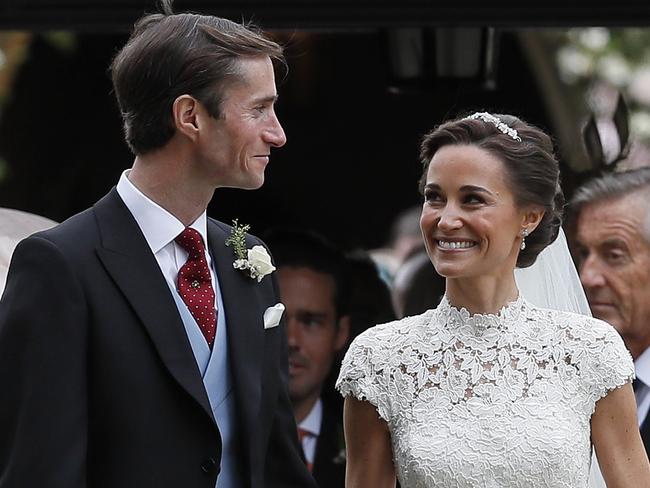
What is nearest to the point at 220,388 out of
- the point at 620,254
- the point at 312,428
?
the point at 620,254

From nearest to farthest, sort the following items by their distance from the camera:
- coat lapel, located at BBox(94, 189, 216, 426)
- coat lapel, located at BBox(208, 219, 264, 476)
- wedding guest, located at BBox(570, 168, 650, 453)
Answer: coat lapel, located at BBox(94, 189, 216, 426)
coat lapel, located at BBox(208, 219, 264, 476)
wedding guest, located at BBox(570, 168, 650, 453)

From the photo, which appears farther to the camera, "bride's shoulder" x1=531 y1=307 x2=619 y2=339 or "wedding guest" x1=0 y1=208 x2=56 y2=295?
"wedding guest" x1=0 y1=208 x2=56 y2=295

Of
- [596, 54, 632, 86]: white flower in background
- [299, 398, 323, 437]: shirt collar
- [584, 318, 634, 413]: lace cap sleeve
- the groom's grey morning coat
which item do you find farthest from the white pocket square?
[596, 54, 632, 86]: white flower in background

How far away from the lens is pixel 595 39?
668 centimetres

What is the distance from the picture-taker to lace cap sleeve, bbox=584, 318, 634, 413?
3.50 m

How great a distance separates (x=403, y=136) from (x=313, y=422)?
1511 millimetres

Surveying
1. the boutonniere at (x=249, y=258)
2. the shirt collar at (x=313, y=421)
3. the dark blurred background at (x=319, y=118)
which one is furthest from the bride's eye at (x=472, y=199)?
the dark blurred background at (x=319, y=118)

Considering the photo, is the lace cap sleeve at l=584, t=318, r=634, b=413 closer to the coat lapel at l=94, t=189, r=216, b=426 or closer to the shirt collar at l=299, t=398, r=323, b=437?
the coat lapel at l=94, t=189, r=216, b=426

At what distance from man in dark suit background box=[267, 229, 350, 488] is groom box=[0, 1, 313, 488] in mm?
2545

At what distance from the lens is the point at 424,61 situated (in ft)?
18.6

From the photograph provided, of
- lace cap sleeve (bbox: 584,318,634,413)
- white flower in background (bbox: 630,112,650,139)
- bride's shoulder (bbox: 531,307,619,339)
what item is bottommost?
lace cap sleeve (bbox: 584,318,634,413)

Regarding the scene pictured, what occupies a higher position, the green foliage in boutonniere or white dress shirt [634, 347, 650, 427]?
the green foliage in boutonniere

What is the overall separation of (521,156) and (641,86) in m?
3.29

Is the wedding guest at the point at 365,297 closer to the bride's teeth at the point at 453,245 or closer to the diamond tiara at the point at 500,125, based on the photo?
the diamond tiara at the point at 500,125
